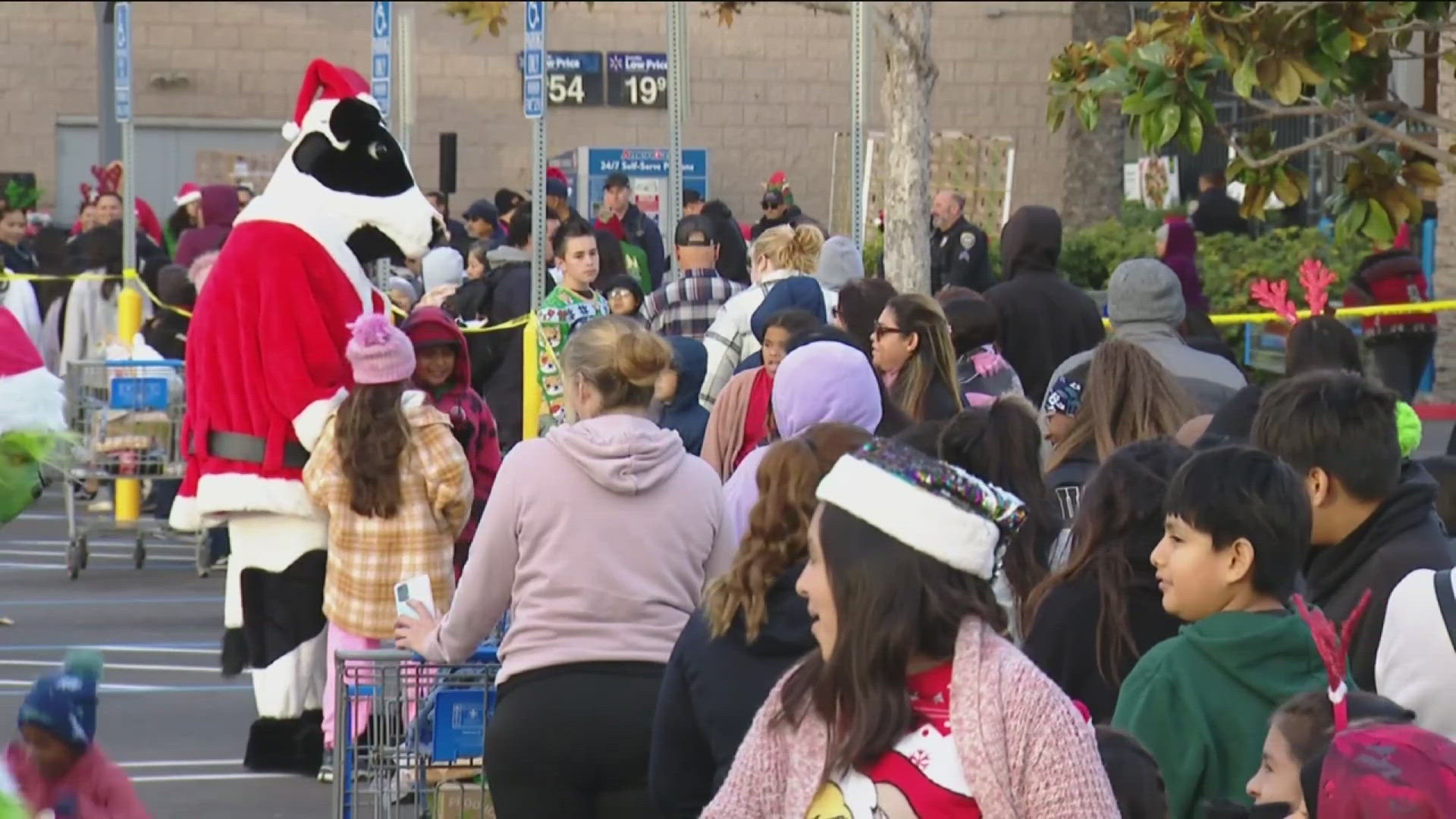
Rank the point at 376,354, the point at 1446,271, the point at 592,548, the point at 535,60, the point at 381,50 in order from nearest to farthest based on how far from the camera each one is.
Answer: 1. the point at 592,548
2. the point at 376,354
3. the point at 535,60
4. the point at 381,50
5. the point at 1446,271

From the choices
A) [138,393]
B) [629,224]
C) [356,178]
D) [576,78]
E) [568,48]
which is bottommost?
[138,393]

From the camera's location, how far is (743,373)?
8.62 meters

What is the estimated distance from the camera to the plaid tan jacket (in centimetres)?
861

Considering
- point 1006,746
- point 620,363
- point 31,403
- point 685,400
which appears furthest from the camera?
point 685,400

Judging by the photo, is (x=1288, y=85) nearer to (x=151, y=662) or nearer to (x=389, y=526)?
(x=389, y=526)

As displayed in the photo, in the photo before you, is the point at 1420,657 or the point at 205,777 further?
the point at 205,777

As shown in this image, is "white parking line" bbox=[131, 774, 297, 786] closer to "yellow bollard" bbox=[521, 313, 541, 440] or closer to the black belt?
the black belt

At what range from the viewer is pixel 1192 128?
7504 mm

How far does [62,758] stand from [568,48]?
30789 mm

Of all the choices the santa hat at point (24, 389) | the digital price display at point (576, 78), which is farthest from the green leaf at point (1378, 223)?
the digital price display at point (576, 78)

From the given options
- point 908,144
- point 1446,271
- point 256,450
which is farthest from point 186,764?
point 1446,271

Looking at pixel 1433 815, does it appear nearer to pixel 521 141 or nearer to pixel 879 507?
pixel 879 507

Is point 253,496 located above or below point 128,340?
Answer: below

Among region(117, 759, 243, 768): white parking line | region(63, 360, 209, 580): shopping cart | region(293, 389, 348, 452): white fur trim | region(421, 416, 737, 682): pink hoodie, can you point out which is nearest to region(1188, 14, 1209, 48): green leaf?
region(421, 416, 737, 682): pink hoodie
